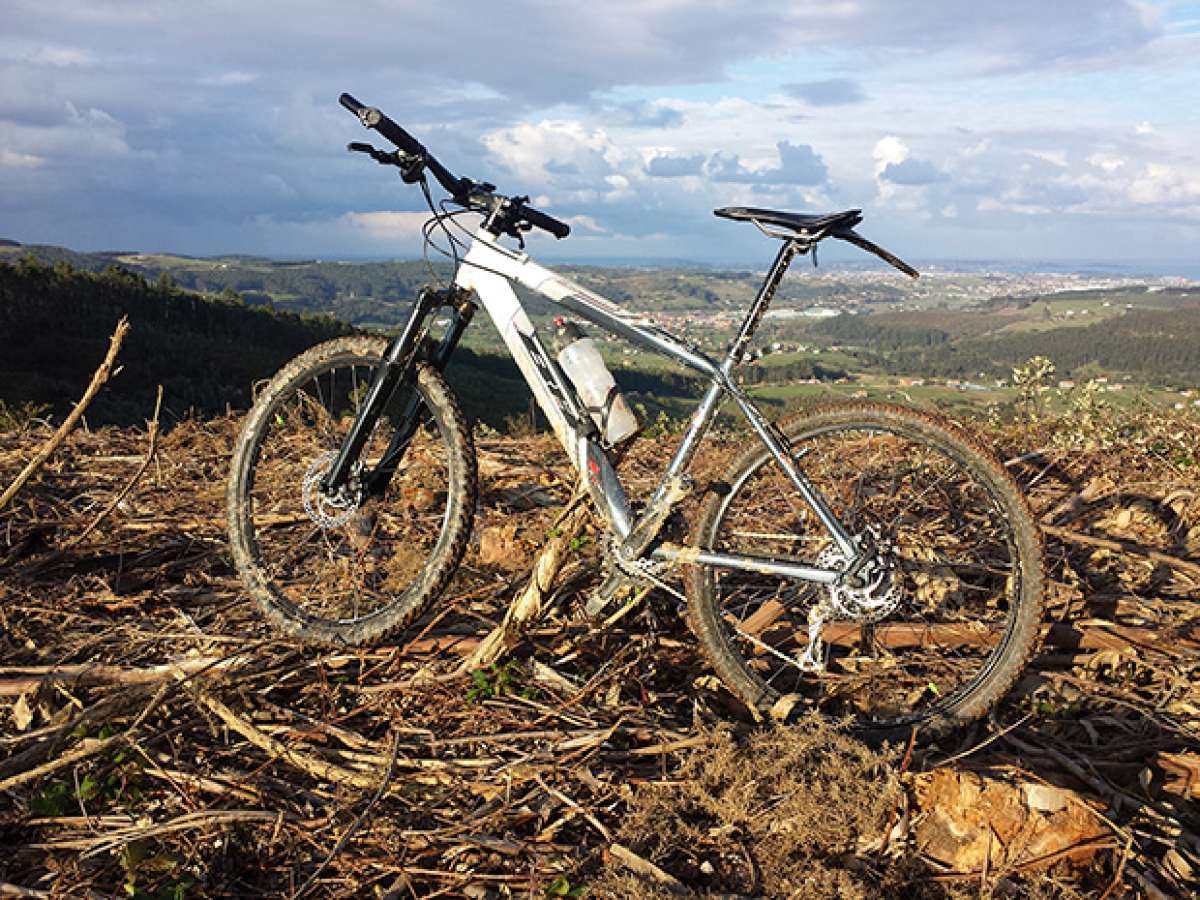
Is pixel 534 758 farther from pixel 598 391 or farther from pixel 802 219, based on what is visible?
pixel 802 219

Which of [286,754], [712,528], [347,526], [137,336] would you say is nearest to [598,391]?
[712,528]

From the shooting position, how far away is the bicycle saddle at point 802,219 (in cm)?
277

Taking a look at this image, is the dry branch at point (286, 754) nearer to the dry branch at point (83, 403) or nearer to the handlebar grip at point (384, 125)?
the dry branch at point (83, 403)

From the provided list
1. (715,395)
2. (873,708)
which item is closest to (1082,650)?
(873,708)

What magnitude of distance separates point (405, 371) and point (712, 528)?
5.19 feet

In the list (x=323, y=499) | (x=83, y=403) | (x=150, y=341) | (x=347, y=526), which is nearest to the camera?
(x=83, y=403)

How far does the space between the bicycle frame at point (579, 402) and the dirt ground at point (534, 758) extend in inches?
22.7

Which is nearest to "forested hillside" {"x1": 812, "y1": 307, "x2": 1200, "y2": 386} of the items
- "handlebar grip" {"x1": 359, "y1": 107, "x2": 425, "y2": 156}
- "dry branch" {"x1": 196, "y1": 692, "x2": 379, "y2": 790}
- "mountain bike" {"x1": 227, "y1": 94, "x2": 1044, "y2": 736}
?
"mountain bike" {"x1": 227, "y1": 94, "x2": 1044, "y2": 736}

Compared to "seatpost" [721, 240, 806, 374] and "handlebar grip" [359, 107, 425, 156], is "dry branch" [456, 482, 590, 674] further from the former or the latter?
"handlebar grip" [359, 107, 425, 156]

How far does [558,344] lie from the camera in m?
3.29

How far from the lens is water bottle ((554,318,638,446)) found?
3.20 m

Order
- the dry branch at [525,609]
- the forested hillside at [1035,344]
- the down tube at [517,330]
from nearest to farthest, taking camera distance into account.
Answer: the dry branch at [525,609] < the down tube at [517,330] < the forested hillside at [1035,344]

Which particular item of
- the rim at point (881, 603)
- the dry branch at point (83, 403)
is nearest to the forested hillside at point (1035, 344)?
the rim at point (881, 603)

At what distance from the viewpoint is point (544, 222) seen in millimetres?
3416
